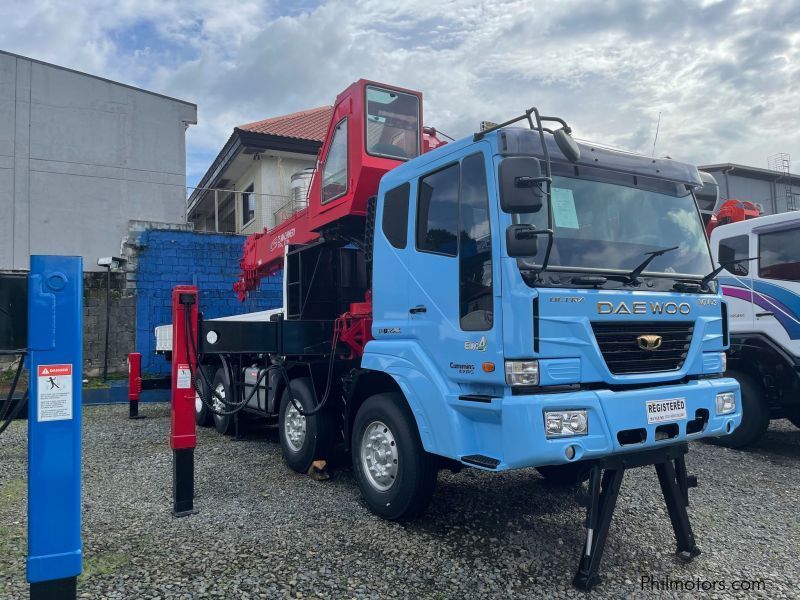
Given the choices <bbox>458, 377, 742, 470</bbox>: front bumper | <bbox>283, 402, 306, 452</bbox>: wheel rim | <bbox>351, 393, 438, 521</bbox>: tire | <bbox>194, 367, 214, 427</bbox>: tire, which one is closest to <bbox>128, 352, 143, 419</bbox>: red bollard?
<bbox>194, 367, 214, 427</bbox>: tire

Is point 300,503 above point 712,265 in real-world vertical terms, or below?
below

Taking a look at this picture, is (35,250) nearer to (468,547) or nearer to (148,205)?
(148,205)

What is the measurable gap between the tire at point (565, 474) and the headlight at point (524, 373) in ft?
5.57

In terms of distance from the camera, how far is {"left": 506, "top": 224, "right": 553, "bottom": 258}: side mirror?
358 cm

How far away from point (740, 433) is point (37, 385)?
24.9 ft

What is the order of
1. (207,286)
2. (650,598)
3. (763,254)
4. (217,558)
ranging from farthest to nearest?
(207,286)
(763,254)
(217,558)
(650,598)

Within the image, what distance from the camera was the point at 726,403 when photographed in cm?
430

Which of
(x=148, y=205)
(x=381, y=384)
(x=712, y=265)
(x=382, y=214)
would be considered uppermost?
(x=148, y=205)

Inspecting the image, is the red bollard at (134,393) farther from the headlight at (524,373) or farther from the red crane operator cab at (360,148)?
the headlight at (524,373)

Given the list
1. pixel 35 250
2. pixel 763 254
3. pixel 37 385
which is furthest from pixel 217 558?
pixel 35 250

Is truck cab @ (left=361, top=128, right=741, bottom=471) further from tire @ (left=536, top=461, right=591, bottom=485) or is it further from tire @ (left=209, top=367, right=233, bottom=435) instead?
tire @ (left=209, top=367, right=233, bottom=435)

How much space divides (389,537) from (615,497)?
163cm

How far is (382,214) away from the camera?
5.14 meters

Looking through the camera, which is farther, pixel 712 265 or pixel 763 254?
pixel 763 254
